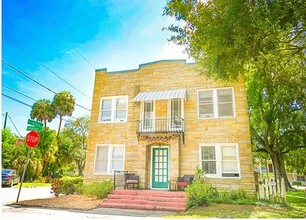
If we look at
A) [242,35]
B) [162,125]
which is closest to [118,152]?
→ [162,125]

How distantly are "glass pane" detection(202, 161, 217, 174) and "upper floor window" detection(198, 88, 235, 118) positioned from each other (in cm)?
271

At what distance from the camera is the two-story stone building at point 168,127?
13.1 meters

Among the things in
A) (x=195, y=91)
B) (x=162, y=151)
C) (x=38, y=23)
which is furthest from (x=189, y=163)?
(x=38, y=23)

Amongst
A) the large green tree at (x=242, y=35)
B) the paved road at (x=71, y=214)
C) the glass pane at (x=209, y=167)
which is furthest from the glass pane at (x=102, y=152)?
the large green tree at (x=242, y=35)

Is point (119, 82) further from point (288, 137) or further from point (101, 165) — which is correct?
point (288, 137)

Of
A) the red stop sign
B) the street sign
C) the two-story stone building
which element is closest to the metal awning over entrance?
the two-story stone building

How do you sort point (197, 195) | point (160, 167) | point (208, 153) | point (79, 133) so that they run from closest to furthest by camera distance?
1. point (197, 195)
2. point (208, 153)
3. point (160, 167)
4. point (79, 133)

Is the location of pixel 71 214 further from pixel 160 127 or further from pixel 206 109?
pixel 206 109

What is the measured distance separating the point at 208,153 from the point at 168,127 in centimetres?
279

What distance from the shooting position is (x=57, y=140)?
34.4 metres

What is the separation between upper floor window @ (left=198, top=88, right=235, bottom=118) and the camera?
13.9 meters

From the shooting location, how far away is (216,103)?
1412cm

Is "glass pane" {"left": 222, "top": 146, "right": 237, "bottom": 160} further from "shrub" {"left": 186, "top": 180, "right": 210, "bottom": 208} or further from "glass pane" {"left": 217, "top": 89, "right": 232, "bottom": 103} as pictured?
"glass pane" {"left": 217, "top": 89, "right": 232, "bottom": 103}

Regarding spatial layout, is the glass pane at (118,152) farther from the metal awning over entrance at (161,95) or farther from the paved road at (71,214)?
the paved road at (71,214)
